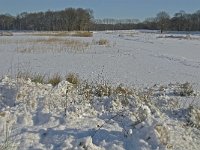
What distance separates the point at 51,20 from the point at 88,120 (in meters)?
126

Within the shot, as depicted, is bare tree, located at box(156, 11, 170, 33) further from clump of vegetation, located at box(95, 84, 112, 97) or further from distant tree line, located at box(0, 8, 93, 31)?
clump of vegetation, located at box(95, 84, 112, 97)

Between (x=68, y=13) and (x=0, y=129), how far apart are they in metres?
116

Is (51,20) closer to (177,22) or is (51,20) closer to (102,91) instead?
(177,22)

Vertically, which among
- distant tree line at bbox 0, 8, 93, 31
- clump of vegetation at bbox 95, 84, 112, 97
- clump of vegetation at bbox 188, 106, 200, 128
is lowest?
clump of vegetation at bbox 188, 106, 200, 128

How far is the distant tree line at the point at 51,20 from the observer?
4402 inches

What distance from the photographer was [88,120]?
5.43m

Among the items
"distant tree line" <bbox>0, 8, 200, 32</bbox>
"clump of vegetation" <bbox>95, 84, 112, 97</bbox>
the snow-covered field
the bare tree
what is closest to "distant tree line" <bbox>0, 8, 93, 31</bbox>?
"distant tree line" <bbox>0, 8, 200, 32</bbox>

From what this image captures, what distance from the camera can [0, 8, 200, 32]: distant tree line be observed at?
372ft

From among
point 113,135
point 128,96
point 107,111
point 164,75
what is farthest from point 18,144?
point 164,75

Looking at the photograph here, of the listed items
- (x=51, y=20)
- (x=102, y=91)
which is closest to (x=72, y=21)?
(x=51, y=20)

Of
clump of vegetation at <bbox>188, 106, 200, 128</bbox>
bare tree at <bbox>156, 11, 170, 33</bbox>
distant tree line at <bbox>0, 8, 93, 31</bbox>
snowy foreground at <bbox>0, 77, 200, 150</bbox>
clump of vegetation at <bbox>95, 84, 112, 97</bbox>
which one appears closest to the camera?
snowy foreground at <bbox>0, 77, 200, 150</bbox>

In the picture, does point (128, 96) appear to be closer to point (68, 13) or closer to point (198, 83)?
point (198, 83)

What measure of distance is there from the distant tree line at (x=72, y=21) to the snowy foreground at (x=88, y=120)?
104m

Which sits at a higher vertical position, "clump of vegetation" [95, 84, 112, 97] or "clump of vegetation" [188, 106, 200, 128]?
"clump of vegetation" [95, 84, 112, 97]
